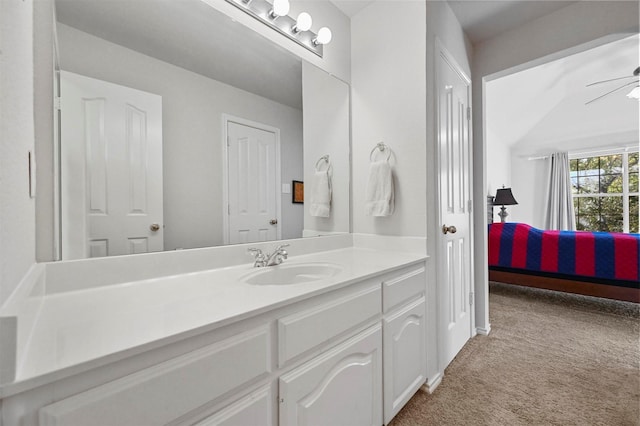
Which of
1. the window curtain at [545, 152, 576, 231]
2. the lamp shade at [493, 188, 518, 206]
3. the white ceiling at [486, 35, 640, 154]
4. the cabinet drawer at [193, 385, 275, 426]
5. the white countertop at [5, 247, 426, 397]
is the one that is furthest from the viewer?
the window curtain at [545, 152, 576, 231]

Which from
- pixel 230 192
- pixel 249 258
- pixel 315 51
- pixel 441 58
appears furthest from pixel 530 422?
pixel 315 51

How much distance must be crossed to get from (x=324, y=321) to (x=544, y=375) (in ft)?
5.48

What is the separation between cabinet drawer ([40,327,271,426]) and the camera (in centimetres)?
46

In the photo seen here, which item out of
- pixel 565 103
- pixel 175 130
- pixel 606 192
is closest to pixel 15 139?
pixel 175 130

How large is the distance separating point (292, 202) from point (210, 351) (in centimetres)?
102

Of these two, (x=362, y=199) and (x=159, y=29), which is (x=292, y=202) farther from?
(x=159, y=29)

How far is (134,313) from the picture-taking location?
0.67 meters

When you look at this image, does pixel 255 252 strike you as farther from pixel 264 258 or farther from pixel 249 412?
pixel 249 412

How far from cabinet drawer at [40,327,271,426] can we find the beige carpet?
3.29 feet

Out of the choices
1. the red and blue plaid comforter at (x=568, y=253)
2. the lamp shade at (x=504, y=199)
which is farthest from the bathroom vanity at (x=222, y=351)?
the lamp shade at (x=504, y=199)

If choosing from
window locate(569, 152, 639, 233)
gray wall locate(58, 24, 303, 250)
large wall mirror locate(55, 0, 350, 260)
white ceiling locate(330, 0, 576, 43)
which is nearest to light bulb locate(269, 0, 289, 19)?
large wall mirror locate(55, 0, 350, 260)

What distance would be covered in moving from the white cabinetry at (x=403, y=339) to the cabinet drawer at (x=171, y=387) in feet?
2.16

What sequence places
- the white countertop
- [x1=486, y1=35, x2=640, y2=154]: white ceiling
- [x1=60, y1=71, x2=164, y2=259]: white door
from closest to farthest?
the white countertop < [x1=60, y1=71, x2=164, y2=259]: white door < [x1=486, y1=35, x2=640, y2=154]: white ceiling

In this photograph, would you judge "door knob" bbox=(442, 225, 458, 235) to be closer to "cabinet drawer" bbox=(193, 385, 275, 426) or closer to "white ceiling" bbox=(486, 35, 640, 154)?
"cabinet drawer" bbox=(193, 385, 275, 426)
